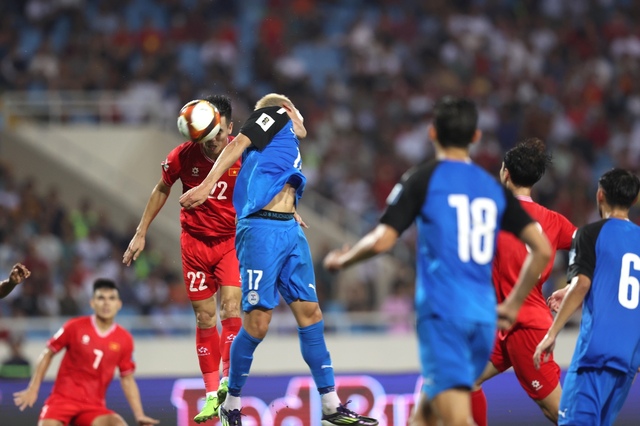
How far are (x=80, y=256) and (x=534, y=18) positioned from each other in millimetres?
10762

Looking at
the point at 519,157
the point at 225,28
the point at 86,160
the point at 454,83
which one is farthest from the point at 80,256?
the point at 519,157

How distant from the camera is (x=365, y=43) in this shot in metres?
21.3

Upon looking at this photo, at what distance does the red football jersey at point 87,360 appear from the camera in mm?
10375

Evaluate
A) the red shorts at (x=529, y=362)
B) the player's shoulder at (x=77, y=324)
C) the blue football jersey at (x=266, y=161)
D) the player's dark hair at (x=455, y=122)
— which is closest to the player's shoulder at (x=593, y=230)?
the red shorts at (x=529, y=362)

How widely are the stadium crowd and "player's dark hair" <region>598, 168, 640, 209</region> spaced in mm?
9991

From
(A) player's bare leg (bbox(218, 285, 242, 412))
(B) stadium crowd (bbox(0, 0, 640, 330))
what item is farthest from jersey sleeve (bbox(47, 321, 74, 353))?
(B) stadium crowd (bbox(0, 0, 640, 330))

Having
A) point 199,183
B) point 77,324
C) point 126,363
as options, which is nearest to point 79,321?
point 77,324

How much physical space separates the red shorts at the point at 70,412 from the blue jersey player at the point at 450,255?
494 centimetres

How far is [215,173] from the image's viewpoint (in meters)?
7.86

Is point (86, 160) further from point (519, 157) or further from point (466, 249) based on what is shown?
point (466, 249)

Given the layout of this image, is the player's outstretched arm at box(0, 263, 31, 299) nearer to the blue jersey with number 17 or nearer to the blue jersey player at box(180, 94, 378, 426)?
the blue jersey player at box(180, 94, 378, 426)

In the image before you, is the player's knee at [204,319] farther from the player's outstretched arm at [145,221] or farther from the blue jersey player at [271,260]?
the blue jersey player at [271,260]

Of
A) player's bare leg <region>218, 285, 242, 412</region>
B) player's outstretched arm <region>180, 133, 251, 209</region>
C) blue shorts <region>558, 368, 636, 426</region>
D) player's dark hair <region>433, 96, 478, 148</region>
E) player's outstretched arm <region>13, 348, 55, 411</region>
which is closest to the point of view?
player's dark hair <region>433, 96, 478, 148</region>

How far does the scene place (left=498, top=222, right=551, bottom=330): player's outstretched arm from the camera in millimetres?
6223
